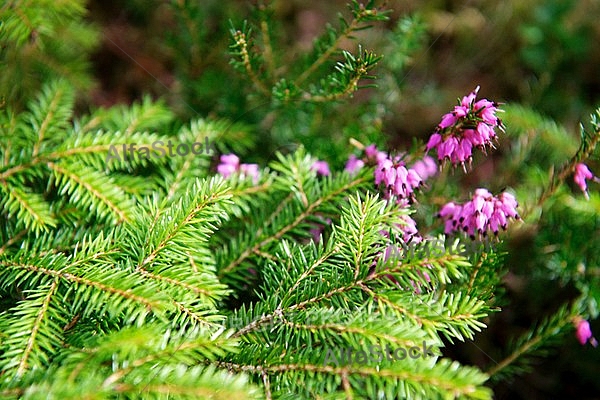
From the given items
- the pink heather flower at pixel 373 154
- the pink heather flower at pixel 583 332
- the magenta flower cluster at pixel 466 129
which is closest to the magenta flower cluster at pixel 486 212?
the magenta flower cluster at pixel 466 129

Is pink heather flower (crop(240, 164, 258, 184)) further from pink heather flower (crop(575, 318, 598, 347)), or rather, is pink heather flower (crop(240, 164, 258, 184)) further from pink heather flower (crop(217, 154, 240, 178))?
pink heather flower (crop(575, 318, 598, 347))

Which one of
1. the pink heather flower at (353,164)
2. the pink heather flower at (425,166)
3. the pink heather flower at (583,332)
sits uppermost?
the pink heather flower at (353,164)

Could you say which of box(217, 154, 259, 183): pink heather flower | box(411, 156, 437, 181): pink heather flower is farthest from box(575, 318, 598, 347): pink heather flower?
box(217, 154, 259, 183): pink heather flower

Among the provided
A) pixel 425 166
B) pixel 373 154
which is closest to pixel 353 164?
pixel 373 154

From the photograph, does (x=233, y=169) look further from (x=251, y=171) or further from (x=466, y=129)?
(x=466, y=129)

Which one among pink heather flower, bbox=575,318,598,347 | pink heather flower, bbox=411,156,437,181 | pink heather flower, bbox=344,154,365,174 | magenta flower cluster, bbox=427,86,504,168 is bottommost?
pink heather flower, bbox=575,318,598,347

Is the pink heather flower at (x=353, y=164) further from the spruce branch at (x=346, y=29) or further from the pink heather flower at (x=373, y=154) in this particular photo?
the spruce branch at (x=346, y=29)
